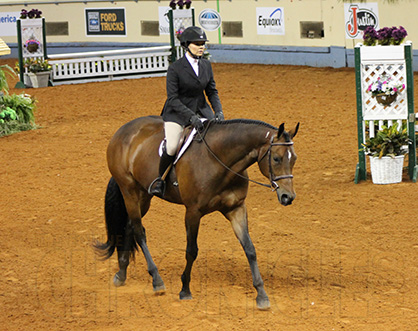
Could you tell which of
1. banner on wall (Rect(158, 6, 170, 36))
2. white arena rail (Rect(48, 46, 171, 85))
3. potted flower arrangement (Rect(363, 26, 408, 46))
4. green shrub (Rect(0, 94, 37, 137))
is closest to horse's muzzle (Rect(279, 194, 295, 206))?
potted flower arrangement (Rect(363, 26, 408, 46))

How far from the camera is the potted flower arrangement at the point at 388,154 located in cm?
1070

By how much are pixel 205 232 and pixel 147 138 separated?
199 centimetres

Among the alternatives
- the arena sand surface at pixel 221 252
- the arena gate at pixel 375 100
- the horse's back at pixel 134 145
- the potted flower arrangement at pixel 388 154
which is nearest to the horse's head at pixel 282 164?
the arena sand surface at pixel 221 252

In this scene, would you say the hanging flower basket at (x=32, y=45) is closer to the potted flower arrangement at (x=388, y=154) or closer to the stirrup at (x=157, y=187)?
the potted flower arrangement at (x=388, y=154)

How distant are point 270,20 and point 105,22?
7466 millimetres

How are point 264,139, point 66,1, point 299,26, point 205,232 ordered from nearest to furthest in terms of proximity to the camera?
point 264,139, point 205,232, point 299,26, point 66,1

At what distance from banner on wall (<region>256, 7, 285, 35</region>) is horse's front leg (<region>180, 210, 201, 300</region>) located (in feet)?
58.8

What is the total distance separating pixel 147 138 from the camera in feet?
25.6

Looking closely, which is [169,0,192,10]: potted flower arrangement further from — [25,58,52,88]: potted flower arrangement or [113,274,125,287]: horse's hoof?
[113,274,125,287]: horse's hoof

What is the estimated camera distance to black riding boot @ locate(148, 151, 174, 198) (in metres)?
7.25

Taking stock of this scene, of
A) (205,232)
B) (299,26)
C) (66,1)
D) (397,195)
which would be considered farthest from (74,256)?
(66,1)

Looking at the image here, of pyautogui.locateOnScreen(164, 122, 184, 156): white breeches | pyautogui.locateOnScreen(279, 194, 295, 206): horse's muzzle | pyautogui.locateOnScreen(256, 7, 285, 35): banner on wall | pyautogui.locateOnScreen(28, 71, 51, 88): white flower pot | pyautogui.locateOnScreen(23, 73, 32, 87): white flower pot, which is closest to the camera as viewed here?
pyautogui.locateOnScreen(279, 194, 295, 206): horse's muzzle

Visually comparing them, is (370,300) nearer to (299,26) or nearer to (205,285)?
(205,285)

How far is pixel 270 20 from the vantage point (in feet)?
79.8
